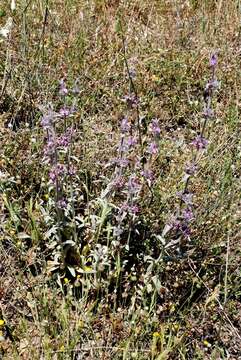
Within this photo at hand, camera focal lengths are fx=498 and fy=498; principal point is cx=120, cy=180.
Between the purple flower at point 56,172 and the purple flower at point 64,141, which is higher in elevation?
the purple flower at point 64,141

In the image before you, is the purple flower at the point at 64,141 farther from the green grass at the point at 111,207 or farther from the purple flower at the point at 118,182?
the purple flower at the point at 118,182

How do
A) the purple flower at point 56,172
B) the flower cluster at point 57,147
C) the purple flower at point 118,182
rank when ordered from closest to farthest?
the flower cluster at point 57,147 → the purple flower at point 56,172 → the purple flower at point 118,182

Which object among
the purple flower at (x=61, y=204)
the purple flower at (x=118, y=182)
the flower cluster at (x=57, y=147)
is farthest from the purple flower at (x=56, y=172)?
the purple flower at (x=118, y=182)

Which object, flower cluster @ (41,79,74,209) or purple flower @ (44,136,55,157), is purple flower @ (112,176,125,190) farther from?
purple flower @ (44,136,55,157)

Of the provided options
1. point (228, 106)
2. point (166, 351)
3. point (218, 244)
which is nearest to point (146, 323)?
point (166, 351)

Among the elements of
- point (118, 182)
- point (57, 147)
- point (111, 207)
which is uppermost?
point (57, 147)

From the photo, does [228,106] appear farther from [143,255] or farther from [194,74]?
[143,255]

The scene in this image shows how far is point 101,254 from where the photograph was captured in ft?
8.02

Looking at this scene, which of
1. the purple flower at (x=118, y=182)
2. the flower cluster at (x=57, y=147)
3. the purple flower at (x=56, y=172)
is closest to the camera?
the flower cluster at (x=57, y=147)

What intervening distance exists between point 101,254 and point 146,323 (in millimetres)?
391

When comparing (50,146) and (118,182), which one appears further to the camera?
(118,182)

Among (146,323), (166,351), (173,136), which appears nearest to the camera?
(166,351)

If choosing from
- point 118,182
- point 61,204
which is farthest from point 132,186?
point 61,204

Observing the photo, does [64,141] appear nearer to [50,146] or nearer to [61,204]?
[50,146]
